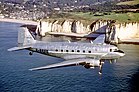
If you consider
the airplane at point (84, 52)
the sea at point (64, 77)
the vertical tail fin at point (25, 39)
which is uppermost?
the vertical tail fin at point (25, 39)

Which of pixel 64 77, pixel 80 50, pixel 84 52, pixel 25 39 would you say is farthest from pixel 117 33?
pixel 84 52

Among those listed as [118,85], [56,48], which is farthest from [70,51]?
[118,85]

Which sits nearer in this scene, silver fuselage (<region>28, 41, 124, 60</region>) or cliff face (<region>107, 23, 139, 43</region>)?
silver fuselage (<region>28, 41, 124, 60</region>)

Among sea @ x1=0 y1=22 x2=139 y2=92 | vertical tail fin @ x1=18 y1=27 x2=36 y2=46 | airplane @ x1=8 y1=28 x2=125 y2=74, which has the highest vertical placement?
vertical tail fin @ x1=18 y1=27 x2=36 y2=46

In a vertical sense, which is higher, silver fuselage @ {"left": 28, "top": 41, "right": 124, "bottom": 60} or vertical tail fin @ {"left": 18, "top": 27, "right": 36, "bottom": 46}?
vertical tail fin @ {"left": 18, "top": 27, "right": 36, "bottom": 46}

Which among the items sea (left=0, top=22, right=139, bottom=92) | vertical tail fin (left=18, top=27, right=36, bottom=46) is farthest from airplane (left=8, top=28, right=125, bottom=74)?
sea (left=0, top=22, right=139, bottom=92)

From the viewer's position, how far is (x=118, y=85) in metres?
95.4

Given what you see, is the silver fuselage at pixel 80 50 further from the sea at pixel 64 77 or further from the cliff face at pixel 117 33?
the cliff face at pixel 117 33

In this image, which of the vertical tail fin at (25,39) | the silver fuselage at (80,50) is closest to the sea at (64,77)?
the vertical tail fin at (25,39)

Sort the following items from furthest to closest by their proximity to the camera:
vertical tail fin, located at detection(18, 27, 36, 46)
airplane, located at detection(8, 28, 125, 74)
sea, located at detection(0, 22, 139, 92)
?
vertical tail fin, located at detection(18, 27, 36, 46) → sea, located at detection(0, 22, 139, 92) → airplane, located at detection(8, 28, 125, 74)

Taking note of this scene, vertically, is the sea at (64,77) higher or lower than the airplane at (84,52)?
lower

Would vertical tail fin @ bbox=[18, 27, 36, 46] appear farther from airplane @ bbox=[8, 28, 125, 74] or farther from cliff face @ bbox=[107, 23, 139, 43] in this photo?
cliff face @ bbox=[107, 23, 139, 43]

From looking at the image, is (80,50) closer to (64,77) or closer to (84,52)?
(84,52)

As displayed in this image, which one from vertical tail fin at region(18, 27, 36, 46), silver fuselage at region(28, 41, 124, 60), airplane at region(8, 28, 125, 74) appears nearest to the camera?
airplane at region(8, 28, 125, 74)
